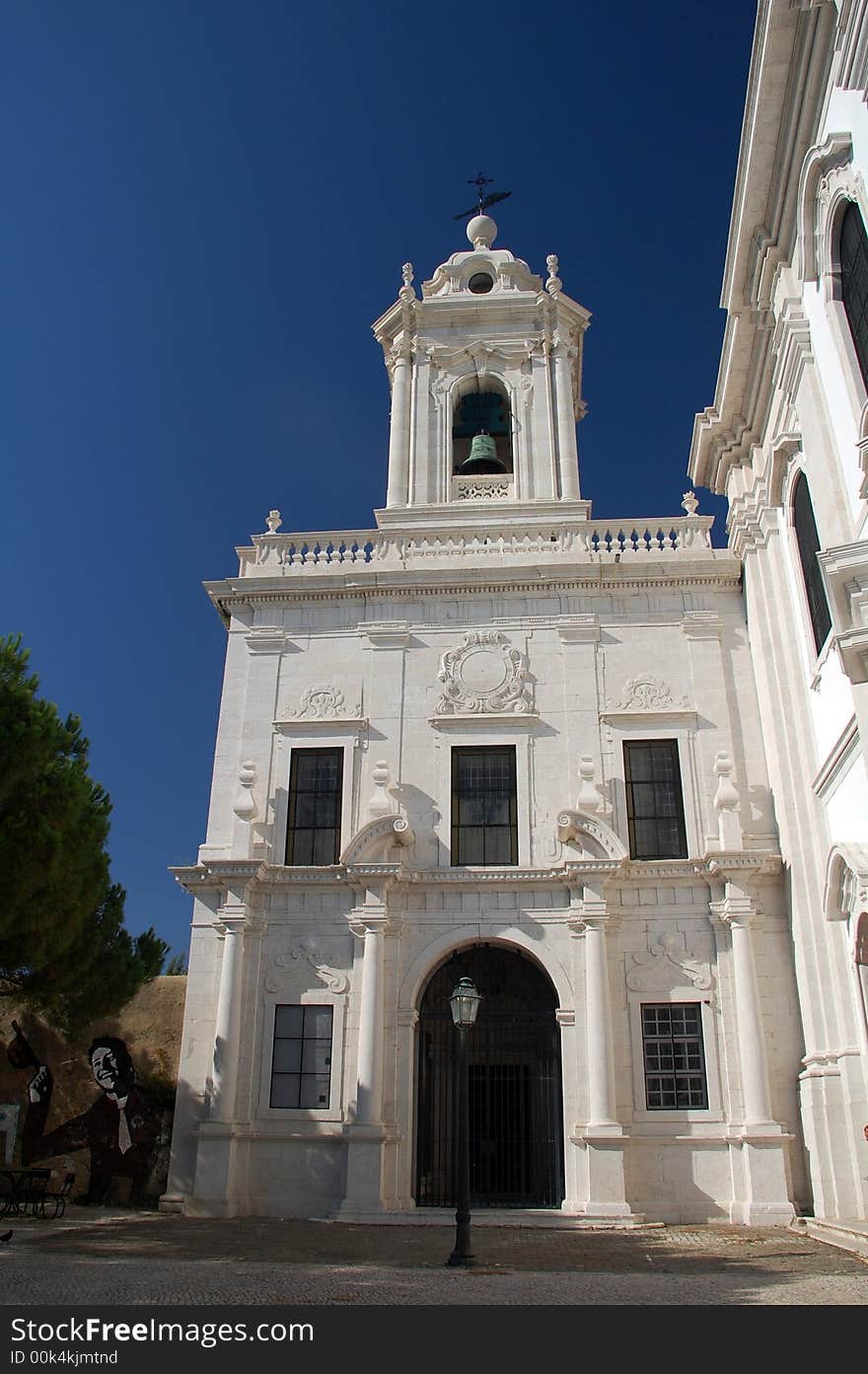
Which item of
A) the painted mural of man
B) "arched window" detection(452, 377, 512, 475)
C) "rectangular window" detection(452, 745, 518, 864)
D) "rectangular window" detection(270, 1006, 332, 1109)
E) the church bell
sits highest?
"arched window" detection(452, 377, 512, 475)

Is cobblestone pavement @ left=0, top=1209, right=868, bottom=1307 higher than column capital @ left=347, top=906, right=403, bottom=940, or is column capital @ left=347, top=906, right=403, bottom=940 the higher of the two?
column capital @ left=347, top=906, right=403, bottom=940

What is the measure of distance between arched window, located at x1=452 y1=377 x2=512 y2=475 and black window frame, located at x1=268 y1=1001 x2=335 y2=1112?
1202cm

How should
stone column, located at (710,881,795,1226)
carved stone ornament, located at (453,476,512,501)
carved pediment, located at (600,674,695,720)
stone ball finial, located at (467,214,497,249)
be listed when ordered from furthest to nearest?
stone ball finial, located at (467,214,497,249)
carved stone ornament, located at (453,476,512,501)
carved pediment, located at (600,674,695,720)
stone column, located at (710,881,795,1226)

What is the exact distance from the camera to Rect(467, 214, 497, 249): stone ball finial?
25750 millimetres

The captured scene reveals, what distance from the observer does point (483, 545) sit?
19.8 meters

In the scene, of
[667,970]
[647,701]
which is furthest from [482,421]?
[667,970]

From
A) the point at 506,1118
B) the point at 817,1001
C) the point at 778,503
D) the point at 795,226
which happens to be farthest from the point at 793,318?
the point at 506,1118

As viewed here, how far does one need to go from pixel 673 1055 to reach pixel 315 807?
7.01m

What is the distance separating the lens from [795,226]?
12.8m

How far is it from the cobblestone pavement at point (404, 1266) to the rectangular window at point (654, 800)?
558 centimetres

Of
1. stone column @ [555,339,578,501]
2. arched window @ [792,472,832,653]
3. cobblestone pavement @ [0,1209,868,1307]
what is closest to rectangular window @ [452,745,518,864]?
cobblestone pavement @ [0,1209,868,1307]

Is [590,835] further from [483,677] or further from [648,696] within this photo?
[483,677]

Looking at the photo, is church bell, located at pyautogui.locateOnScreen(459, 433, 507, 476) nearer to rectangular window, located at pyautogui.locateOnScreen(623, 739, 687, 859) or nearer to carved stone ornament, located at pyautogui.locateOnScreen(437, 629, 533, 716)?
carved stone ornament, located at pyautogui.locateOnScreen(437, 629, 533, 716)
